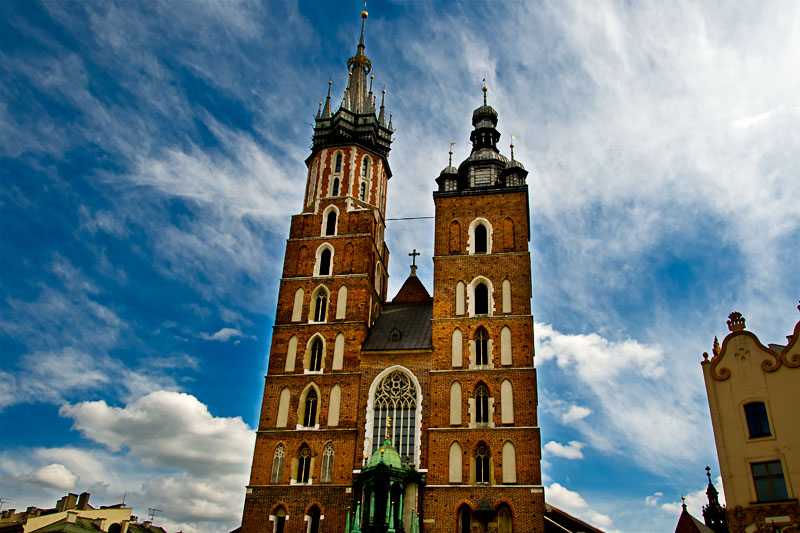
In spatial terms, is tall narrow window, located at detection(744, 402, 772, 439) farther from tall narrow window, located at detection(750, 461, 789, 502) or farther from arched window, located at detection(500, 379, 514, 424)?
arched window, located at detection(500, 379, 514, 424)

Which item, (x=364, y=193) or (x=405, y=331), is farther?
(x=364, y=193)

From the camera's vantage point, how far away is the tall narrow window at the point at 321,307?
33994 mm

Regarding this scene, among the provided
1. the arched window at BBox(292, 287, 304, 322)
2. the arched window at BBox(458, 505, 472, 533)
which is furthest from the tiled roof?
the arched window at BBox(458, 505, 472, 533)

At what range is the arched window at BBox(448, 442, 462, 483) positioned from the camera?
28445 mm

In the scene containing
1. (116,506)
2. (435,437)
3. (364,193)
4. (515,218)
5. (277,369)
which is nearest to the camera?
(435,437)

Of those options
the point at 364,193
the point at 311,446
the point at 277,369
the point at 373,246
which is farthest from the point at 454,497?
the point at 364,193

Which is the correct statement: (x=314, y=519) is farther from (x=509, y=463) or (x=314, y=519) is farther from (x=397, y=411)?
(x=509, y=463)

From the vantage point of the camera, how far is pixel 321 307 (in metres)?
34.3

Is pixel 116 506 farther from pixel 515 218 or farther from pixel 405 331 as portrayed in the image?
pixel 515 218

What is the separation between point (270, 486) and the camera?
29.6 meters

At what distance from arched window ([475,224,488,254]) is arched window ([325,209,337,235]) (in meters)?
7.81

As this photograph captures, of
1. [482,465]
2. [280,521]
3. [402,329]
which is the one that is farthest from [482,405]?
[280,521]

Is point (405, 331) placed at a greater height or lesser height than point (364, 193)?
lesser

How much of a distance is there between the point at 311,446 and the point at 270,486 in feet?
8.08
